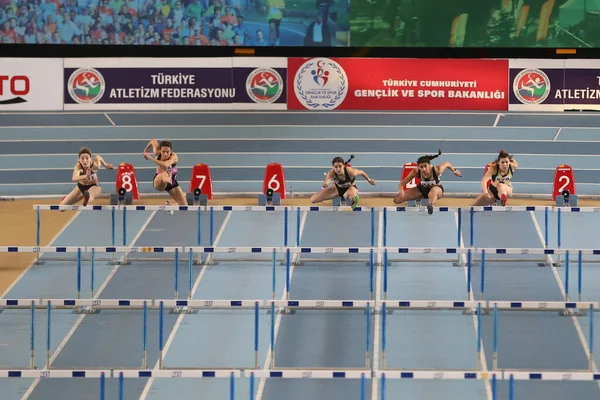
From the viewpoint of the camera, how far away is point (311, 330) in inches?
555

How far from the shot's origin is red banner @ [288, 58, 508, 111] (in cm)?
2348

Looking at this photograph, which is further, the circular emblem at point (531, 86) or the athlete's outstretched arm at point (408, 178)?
the circular emblem at point (531, 86)

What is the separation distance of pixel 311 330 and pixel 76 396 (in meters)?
2.75

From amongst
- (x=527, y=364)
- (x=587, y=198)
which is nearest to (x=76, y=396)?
(x=527, y=364)

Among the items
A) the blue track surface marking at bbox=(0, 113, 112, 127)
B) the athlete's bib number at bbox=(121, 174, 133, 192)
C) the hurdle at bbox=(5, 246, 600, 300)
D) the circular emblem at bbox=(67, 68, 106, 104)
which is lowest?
the hurdle at bbox=(5, 246, 600, 300)

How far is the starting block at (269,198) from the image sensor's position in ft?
58.7

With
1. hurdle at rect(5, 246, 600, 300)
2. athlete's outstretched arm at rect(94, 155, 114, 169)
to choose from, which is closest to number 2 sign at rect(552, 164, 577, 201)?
hurdle at rect(5, 246, 600, 300)

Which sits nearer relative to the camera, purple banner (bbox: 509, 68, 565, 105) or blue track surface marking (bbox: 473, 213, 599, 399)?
blue track surface marking (bbox: 473, 213, 599, 399)

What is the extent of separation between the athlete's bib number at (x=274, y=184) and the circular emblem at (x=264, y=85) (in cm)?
514

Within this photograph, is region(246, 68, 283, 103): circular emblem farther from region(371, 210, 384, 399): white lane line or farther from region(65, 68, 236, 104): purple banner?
region(371, 210, 384, 399): white lane line

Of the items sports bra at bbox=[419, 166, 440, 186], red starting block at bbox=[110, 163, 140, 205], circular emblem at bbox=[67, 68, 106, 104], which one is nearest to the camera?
sports bra at bbox=[419, 166, 440, 186]

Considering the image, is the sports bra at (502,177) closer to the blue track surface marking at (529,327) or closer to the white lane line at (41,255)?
the blue track surface marking at (529,327)

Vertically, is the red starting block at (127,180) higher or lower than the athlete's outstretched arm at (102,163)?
lower

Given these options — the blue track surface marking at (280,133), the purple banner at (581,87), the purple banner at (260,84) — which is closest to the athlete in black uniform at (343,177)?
the blue track surface marking at (280,133)
